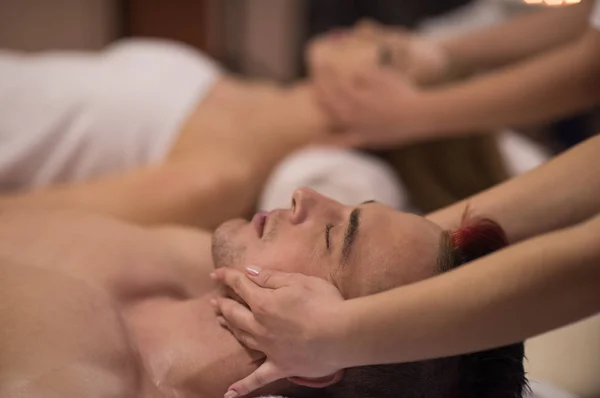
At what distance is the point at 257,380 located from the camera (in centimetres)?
80

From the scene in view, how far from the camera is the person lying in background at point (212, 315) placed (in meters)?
0.82

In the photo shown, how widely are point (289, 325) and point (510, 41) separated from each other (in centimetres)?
116

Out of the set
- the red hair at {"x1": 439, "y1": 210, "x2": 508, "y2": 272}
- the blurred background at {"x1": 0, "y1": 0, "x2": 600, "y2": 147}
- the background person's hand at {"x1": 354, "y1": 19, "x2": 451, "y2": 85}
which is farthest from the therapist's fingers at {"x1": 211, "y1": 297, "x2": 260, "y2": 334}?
the blurred background at {"x1": 0, "y1": 0, "x2": 600, "y2": 147}

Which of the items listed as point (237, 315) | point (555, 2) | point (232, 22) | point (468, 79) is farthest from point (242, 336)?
point (232, 22)

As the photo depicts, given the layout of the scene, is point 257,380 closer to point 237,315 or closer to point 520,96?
point 237,315

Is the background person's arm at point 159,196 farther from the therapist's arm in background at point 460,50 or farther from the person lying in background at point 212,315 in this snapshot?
the therapist's arm in background at point 460,50

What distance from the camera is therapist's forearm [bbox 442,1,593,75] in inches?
54.4

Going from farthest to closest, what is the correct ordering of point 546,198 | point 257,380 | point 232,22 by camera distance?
1. point 232,22
2. point 546,198
3. point 257,380

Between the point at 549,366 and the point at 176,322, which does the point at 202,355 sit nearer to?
the point at 176,322

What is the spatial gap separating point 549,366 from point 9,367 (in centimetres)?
80

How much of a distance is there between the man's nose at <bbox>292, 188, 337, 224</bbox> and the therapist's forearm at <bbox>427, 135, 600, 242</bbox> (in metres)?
0.16

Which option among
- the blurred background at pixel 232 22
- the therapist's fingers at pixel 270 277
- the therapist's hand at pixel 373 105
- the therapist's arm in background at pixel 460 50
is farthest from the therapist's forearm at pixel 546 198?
the blurred background at pixel 232 22

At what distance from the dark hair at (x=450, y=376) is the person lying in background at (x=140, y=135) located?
47cm

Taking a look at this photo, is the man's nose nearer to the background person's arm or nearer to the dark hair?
the dark hair
